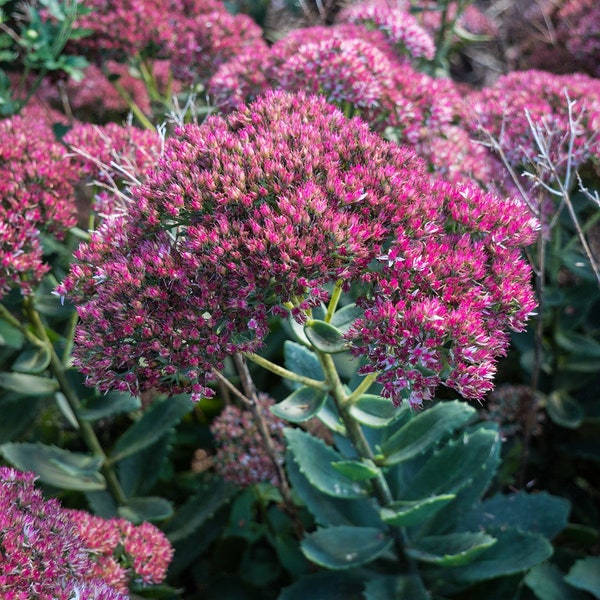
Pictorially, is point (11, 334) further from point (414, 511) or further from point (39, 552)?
point (414, 511)

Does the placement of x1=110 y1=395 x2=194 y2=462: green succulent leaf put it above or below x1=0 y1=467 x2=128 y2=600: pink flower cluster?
below

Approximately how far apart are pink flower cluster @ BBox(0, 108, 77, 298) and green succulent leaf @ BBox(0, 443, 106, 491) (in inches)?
21.9

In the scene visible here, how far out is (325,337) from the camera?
5.37 feet

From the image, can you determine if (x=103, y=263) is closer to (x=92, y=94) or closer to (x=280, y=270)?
(x=280, y=270)

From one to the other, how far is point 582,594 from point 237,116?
1847mm

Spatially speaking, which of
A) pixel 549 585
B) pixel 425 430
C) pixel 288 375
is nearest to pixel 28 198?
pixel 288 375

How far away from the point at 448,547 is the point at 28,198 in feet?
4.92

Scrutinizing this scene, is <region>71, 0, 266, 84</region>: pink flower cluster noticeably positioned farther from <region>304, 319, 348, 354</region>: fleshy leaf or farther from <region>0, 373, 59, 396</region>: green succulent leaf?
<region>304, 319, 348, 354</region>: fleshy leaf

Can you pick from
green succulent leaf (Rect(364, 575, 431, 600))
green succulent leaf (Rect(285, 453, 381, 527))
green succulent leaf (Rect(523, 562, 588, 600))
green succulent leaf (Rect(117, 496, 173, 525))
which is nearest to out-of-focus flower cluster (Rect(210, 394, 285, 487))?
green succulent leaf (Rect(285, 453, 381, 527))

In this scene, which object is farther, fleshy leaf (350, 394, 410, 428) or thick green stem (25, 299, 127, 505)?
thick green stem (25, 299, 127, 505)

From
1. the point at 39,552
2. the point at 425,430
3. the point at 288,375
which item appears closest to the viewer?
the point at 39,552

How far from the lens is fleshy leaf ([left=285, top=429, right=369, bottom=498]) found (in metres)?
1.99

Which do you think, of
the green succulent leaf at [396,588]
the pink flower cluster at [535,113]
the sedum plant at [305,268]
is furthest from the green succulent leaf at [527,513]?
the pink flower cluster at [535,113]

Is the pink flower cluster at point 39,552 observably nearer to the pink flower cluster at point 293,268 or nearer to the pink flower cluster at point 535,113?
the pink flower cluster at point 293,268
